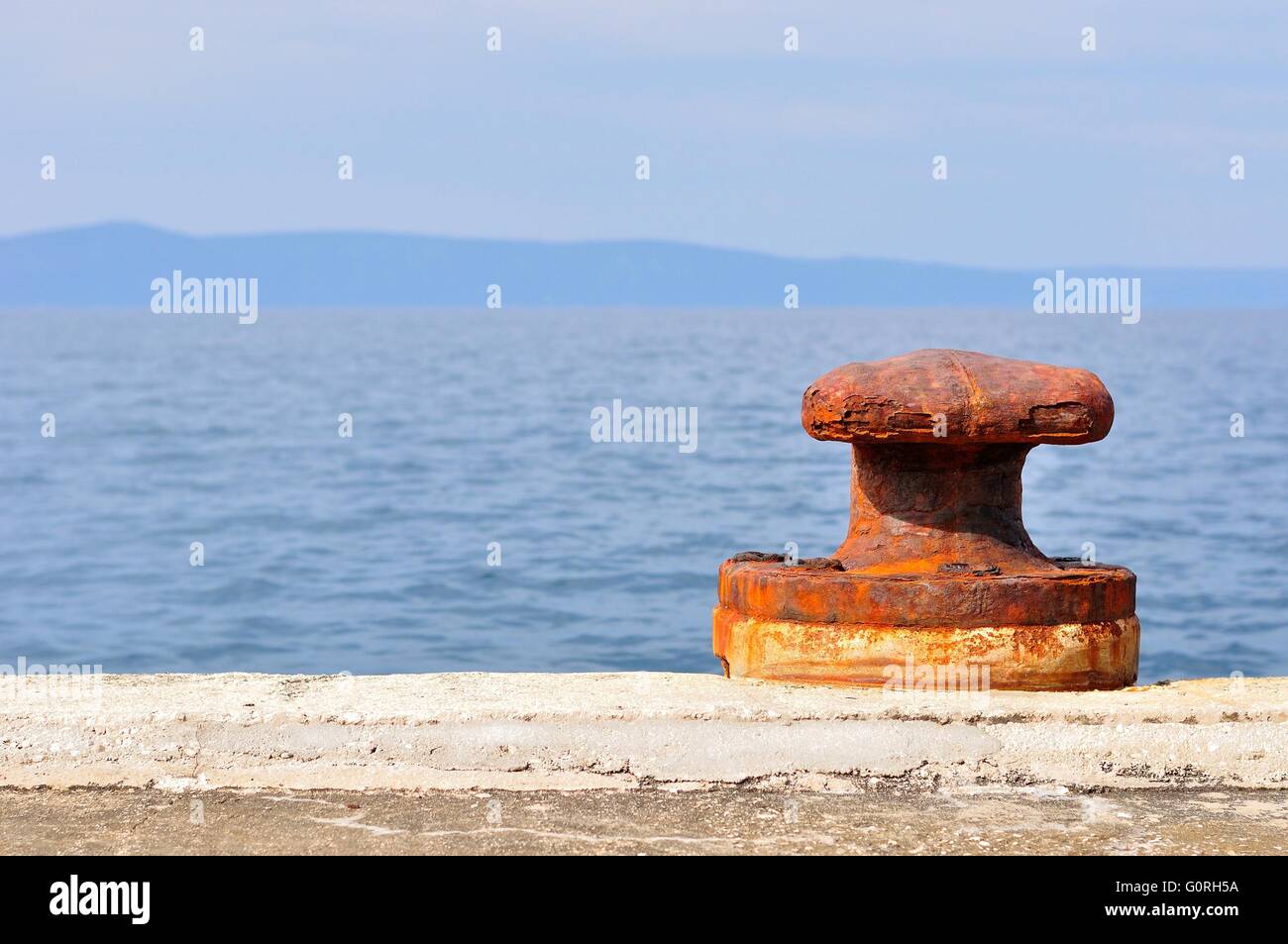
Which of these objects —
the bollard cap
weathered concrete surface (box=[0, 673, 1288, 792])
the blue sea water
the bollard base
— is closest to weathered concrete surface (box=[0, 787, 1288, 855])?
weathered concrete surface (box=[0, 673, 1288, 792])

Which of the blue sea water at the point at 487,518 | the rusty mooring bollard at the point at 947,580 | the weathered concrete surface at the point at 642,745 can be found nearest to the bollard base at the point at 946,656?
the rusty mooring bollard at the point at 947,580

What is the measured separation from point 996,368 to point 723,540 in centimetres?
1506

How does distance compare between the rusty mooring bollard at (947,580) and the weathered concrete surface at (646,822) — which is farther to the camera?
the rusty mooring bollard at (947,580)

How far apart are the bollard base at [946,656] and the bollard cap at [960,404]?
17.6 inches

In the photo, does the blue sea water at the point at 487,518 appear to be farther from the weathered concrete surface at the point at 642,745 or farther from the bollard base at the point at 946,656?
the weathered concrete surface at the point at 642,745

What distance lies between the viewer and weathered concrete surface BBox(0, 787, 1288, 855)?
3186 millimetres

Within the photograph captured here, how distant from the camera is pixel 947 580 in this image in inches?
159

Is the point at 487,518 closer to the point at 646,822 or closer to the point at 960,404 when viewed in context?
the point at 960,404

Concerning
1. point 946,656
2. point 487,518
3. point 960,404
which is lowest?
point 487,518

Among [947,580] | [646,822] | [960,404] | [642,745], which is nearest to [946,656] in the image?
[947,580]

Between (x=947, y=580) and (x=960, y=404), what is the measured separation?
1.33ft

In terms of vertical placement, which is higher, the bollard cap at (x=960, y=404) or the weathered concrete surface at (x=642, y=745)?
the bollard cap at (x=960, y=404)

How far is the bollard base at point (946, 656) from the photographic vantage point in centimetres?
400
